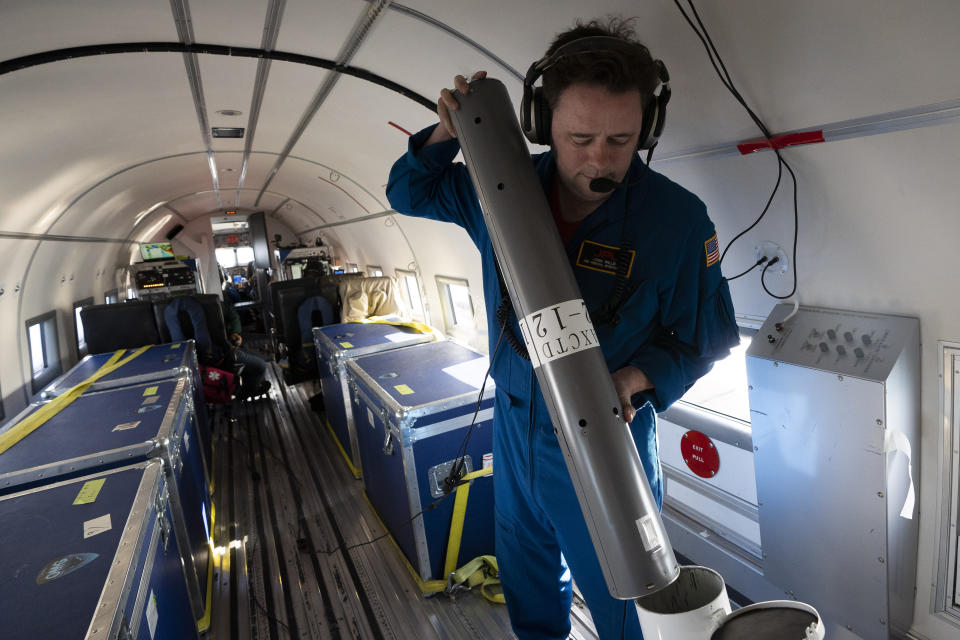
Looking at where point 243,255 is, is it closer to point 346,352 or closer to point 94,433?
point 346,352

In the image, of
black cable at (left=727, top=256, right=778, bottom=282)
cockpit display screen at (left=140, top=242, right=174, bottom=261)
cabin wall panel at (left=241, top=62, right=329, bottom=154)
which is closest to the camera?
black cable at (left=727, top=256, right=778, bottom=282)

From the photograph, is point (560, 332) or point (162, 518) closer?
point (560, 332)

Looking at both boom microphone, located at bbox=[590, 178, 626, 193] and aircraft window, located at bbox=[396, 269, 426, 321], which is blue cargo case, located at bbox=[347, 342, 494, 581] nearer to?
Answer: boom microphone, located at bbox=[590, 178, 626, 193]

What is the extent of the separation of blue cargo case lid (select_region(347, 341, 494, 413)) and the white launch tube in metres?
1.70

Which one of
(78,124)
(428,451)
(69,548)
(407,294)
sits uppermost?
(78,124)

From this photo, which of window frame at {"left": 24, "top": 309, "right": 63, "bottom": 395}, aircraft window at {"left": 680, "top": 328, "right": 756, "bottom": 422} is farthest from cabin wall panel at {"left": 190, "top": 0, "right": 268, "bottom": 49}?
window frame at {"left": 24, "top": 309, "right": 63, "bottom": 395}

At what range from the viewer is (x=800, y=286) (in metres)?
2.20

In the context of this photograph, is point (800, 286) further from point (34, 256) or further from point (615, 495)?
point (34, 256)

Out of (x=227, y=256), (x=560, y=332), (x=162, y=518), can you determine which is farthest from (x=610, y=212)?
(x=227, y=256)

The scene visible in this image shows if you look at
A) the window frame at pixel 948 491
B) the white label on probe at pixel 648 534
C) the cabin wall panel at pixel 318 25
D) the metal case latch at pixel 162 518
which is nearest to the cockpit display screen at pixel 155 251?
the cabin wall panel at pixel 318 25

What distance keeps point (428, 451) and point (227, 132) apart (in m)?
4.65

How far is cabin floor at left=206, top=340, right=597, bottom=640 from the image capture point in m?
2.96

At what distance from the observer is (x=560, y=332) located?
4.09 ft

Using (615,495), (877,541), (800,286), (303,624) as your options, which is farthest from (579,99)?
(303,624)
